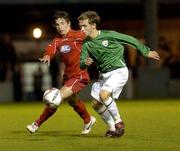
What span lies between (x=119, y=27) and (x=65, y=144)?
92.8ft

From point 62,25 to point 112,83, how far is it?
146cm

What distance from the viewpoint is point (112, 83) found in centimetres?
1288

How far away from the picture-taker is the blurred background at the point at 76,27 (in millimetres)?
31109

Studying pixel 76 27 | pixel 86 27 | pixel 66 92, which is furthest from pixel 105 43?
pixel 76 27

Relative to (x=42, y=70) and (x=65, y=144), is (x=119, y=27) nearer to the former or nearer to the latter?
(x=42, y=70)

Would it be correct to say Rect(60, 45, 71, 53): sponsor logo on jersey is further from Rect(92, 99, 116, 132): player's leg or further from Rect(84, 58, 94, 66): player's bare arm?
Rect(84, 58, 94, 66): player's bare arm

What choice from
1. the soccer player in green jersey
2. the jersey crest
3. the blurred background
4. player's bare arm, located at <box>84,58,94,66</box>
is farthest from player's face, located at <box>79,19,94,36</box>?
the blurred background

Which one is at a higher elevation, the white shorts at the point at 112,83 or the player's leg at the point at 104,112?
the white shorts at the point at 112,83

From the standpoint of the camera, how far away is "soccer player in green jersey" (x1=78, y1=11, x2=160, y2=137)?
42.2 feet

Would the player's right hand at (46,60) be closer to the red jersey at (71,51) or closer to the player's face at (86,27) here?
the red jersey at (71,51)

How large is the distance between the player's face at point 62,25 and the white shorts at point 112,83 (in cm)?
112

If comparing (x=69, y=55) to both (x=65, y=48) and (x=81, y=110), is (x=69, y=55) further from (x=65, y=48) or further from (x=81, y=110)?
(x=81, y=110)

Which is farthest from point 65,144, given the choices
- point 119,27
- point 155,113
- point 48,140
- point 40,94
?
point 119,27

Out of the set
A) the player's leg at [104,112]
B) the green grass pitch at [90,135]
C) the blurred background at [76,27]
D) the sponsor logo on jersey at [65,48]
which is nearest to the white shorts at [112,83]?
the player's leg at [104,112]
